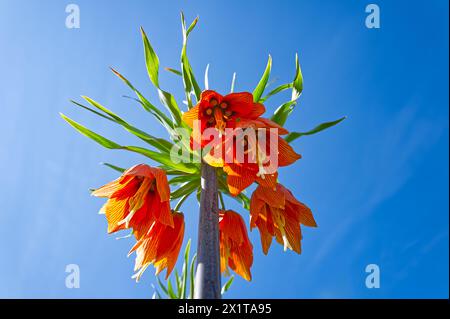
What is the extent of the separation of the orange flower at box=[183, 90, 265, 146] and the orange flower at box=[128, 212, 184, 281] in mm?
409

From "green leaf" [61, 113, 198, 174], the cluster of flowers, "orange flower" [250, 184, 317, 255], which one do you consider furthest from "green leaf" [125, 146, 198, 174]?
"orange flower" [250, 184, 317, 255]

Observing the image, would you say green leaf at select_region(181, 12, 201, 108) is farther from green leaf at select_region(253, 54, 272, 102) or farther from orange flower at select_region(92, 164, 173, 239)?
orange flower at select_region(92, 164, 173, 239)

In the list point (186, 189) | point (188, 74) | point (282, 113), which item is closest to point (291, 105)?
point (282, 113)

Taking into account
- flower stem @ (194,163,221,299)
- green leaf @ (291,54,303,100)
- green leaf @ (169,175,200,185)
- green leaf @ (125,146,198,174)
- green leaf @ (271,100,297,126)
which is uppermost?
green leaf @ (291,54,303,100)

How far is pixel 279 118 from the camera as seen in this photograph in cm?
201

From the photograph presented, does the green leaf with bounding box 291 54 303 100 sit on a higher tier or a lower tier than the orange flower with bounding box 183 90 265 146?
higher

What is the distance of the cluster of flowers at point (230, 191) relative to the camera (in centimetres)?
173

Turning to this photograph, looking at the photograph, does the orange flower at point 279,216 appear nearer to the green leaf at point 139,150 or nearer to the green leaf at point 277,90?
the green leaf at point 139,150

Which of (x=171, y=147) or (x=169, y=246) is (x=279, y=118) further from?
(x=169, y=246)

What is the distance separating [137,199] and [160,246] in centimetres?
29

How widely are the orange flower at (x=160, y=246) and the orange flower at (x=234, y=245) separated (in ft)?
0.64

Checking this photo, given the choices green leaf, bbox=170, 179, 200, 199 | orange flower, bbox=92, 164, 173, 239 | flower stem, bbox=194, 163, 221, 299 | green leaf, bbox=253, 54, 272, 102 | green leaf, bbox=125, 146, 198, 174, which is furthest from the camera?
green leaf, bbox=253, 54, 272, 102

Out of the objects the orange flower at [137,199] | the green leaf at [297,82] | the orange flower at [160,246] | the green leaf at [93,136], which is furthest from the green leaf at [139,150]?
the green leaf at [297,82]

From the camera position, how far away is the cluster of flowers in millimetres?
1730
